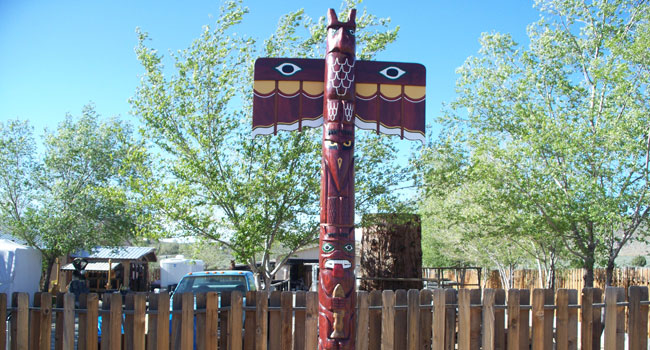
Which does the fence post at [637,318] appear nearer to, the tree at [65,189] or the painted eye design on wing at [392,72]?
the painted eye design on wing at [392,72]

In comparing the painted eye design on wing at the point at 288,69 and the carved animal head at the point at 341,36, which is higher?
the carved animal head at the point at 341,36

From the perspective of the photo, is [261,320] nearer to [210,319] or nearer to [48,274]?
[210,319]

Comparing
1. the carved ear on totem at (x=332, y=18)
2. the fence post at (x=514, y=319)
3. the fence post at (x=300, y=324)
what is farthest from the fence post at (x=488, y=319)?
the carved ear on totem at (x=332, y=18)

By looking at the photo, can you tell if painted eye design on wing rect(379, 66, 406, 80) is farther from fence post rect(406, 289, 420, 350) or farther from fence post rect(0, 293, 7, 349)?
fence post rect(0, 293, 7, 349)

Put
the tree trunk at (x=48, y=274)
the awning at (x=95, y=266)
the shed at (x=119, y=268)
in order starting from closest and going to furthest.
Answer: the tree trunk at (x=48, y=274) → the shed at (x=119, y=268) → the awning at (x=95, y=266)

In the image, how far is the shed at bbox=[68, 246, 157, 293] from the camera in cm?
2645

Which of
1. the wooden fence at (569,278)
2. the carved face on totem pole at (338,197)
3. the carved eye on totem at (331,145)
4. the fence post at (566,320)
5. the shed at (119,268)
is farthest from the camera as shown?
the shed at (119,268)

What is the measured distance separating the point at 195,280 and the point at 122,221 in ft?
28.1

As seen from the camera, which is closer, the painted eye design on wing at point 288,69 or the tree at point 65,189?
the painted eye design on wing at point 288,69

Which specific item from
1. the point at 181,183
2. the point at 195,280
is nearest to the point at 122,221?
the point at 195,280

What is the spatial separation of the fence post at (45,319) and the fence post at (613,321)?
6214 millimetres

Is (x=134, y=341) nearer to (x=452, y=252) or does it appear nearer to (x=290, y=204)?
(x=290, y=204)

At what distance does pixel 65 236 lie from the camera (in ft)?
57.1

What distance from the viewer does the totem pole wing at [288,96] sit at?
5840 millimetres
